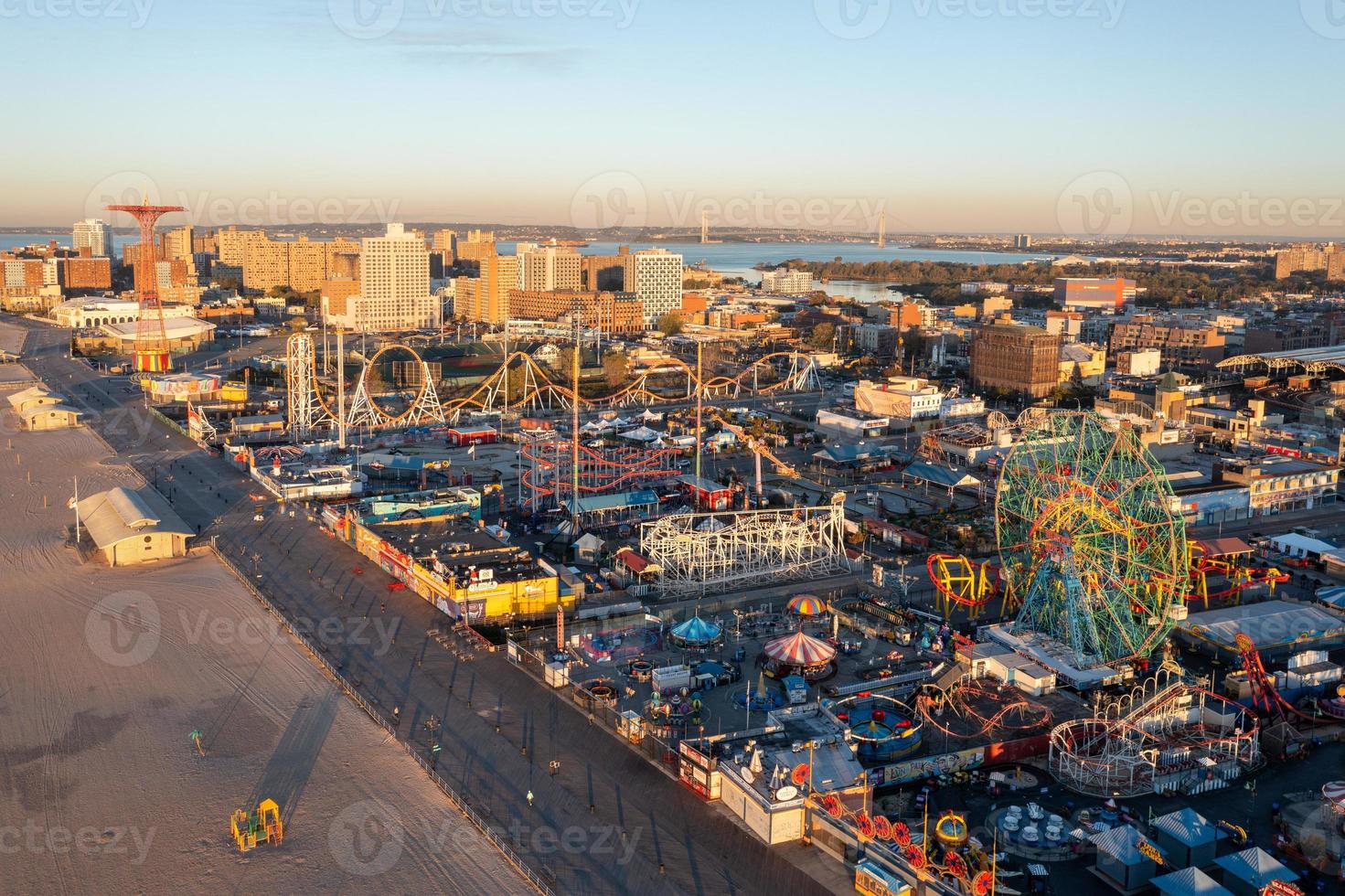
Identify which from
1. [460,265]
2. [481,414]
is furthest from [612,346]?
[460,265]

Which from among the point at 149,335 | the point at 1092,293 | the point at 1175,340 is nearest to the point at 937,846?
the point at 1175,340

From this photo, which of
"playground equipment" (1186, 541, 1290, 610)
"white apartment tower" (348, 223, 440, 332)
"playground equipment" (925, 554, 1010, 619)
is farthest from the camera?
"white apartment tower" (348, 223, 440, 332)

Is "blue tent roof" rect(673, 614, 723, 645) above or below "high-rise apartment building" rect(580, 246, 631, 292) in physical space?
below

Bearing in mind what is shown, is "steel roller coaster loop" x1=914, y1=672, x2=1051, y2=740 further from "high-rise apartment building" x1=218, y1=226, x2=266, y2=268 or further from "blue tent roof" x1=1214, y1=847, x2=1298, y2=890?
"high-rise apartment building" x1=218, y1=226, x2=266, y2=268

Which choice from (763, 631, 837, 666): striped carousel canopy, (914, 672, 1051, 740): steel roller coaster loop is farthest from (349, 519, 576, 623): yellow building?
(914, 672, 1051, 740): steel roller coaster loop

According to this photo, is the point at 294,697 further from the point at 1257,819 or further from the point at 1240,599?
the point at 1240,599

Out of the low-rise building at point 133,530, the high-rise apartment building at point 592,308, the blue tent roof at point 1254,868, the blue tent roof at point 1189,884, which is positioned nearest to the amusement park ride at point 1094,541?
the blue tent roof at point 1254,868
